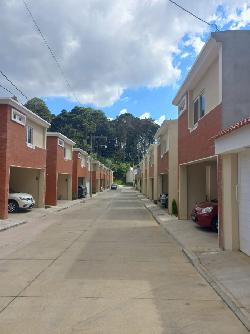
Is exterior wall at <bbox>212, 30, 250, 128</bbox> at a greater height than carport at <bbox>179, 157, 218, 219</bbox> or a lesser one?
greater

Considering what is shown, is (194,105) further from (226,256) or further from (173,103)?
(226,256)

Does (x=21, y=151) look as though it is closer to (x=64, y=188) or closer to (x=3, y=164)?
(x=3, y=164)

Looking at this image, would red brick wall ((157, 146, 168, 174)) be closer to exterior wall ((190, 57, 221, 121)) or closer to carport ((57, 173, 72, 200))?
carport ((57, 173, 72, 200))

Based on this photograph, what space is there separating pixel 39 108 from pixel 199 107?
69.3 meters

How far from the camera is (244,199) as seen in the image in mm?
11117

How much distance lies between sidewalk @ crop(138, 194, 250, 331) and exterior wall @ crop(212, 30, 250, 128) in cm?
349

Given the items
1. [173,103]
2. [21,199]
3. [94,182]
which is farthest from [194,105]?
[94,182]

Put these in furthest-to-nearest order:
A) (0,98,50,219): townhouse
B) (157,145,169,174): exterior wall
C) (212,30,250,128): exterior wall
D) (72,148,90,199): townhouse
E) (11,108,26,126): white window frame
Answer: (72,148,90,199): townhouse
(157,145,169,174): exterior wall
(11,108,26,126): white window frame
(0,98,50,219): townhouse
(212,30,250,128): exterior wall

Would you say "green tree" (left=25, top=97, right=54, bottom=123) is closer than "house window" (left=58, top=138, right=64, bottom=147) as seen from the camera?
No

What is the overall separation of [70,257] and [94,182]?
58829 mm

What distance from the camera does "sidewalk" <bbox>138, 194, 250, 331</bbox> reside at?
7.08 m

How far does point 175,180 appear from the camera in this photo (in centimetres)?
2647

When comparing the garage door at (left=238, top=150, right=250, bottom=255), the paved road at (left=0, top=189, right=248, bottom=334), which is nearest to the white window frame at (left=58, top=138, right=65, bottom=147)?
the paved road at (left=0, top=189, right=248, bottom=334)

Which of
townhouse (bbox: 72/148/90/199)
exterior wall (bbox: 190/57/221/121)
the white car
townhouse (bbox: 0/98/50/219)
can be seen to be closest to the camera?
exterior wall (bbox: 190/57/221/121)
